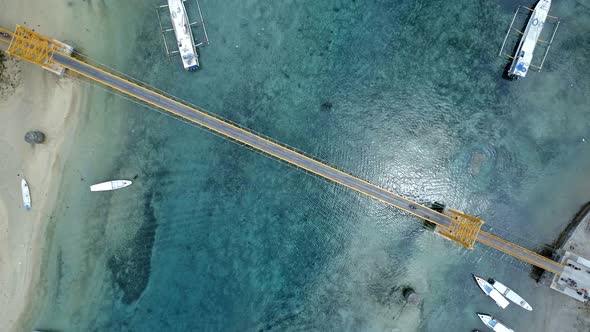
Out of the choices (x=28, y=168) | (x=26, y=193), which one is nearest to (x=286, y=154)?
(x=28, y=168)

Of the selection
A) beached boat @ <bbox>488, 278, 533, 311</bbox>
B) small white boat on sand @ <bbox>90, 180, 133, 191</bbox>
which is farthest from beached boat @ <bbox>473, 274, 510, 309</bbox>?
small white boat on sand @ <bbox>90, 180, 133, 191</bbox>

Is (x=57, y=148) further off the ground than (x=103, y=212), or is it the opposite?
(x=57, y=148)

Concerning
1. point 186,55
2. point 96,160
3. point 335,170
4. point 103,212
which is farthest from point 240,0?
point 103,212

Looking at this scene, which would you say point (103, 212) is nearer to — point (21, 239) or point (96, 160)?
point (96, 160)

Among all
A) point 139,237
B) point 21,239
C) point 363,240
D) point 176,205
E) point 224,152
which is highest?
point 224,152

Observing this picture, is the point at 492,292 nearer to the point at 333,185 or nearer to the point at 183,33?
the point at 333,185

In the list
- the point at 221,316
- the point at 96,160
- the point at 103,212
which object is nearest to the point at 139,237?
the point at 103,212
